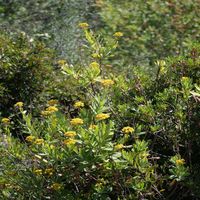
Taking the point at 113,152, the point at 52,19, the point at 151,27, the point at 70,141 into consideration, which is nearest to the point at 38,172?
the point at 70,141

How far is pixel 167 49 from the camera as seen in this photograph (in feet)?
24.2

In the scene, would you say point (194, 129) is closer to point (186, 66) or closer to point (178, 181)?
point (178, 181)

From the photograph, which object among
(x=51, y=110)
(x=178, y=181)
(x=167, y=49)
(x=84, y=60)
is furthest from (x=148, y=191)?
(x=167, y=49)

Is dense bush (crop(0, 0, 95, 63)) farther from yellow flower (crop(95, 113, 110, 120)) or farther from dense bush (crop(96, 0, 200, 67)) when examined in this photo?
yellow flower (crop(95, 113, 110, 120))

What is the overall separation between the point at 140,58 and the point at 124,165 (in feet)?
14.2

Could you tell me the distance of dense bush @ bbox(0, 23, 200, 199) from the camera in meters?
2.97

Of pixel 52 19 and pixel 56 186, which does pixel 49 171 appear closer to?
pixel 56 186

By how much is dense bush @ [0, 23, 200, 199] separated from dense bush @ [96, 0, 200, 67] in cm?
369

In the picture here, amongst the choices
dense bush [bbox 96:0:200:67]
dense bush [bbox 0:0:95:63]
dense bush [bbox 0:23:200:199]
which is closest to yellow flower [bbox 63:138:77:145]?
dense bush [bbox 0:23:200:199]

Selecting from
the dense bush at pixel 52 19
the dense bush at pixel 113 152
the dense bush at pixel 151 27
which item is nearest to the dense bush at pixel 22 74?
the dense bush at pixel 52 19

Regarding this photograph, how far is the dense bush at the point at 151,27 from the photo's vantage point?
734cm

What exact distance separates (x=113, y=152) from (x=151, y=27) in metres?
4.88

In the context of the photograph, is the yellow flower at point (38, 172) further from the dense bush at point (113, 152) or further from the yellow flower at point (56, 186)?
the yellow flower at point (56, 186)

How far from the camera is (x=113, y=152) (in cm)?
298
